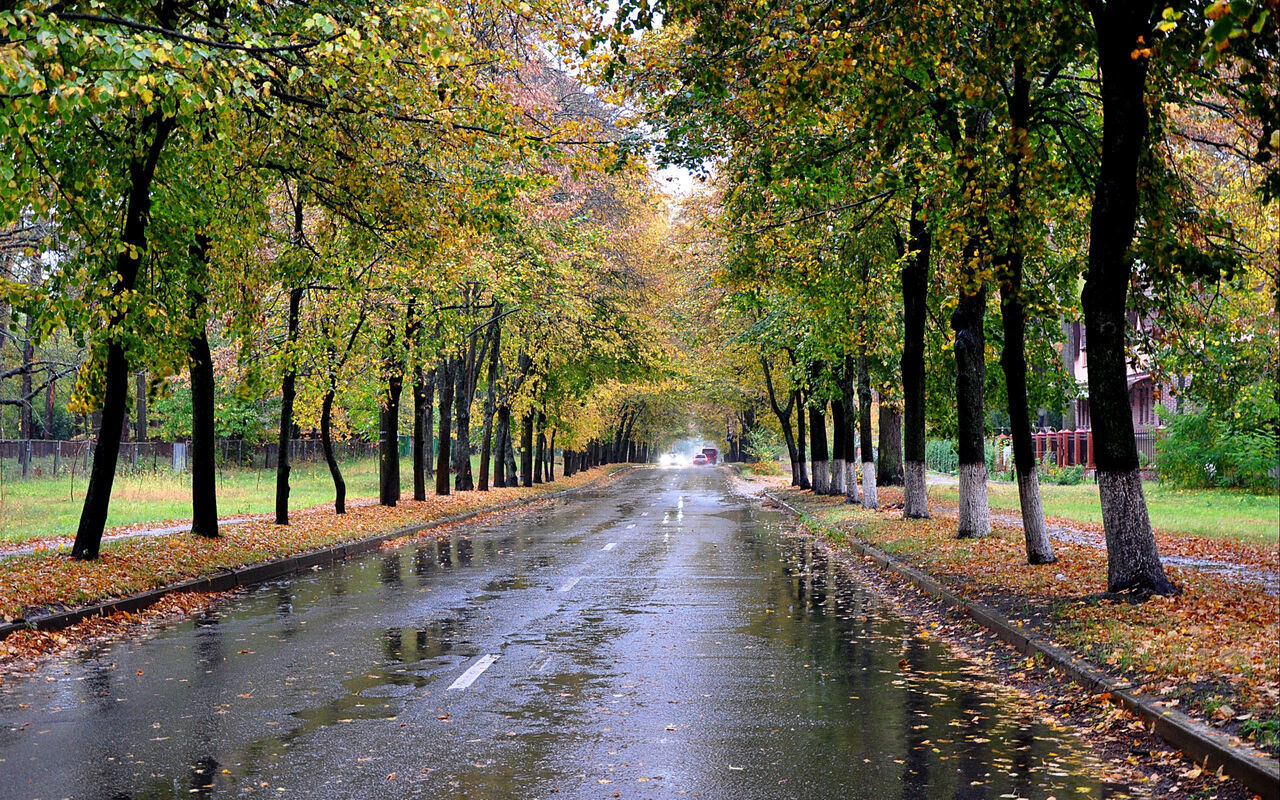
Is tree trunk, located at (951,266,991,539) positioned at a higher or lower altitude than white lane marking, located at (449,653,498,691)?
higher

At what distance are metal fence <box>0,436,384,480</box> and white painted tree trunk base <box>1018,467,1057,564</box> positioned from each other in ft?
83.6

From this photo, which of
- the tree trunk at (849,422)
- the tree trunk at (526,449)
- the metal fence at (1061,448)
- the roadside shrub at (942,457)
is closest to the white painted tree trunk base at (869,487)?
the tree trunk at (849,422)

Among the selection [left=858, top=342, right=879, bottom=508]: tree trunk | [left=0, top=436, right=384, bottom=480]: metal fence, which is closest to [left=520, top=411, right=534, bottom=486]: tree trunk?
[left=0, top=436, right=384, bottom=480]: metal fence

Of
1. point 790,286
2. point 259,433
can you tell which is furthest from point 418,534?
point 259,433

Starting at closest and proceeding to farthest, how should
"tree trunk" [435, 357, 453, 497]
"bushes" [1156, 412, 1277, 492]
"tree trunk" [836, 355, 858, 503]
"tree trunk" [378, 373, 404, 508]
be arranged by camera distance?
"tree trunk" [378, 373, 404, 508]
"bushes" [1156, 412, 1277, 492]
"tree trunk" [836, 355, 858, 503]
"tree trunk" [435, 357, 453, 497]

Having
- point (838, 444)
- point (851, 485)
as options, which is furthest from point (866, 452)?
point (838, 444)

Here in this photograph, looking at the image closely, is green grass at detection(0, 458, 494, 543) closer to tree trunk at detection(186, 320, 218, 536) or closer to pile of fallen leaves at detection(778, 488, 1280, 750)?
tree trunk at detection(186, 320, 218, 536)

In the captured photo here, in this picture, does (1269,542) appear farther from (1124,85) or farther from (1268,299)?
(1124,85)

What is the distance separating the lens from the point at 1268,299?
20.7 m

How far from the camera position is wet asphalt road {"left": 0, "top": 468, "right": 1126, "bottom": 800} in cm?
618

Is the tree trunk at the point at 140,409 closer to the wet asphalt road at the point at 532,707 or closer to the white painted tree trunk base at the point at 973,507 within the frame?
the wet asphalt road at the point at 532,707

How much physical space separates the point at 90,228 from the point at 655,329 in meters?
30.3

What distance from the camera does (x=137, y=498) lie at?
108ft

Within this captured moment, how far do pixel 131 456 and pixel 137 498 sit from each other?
12.7m
